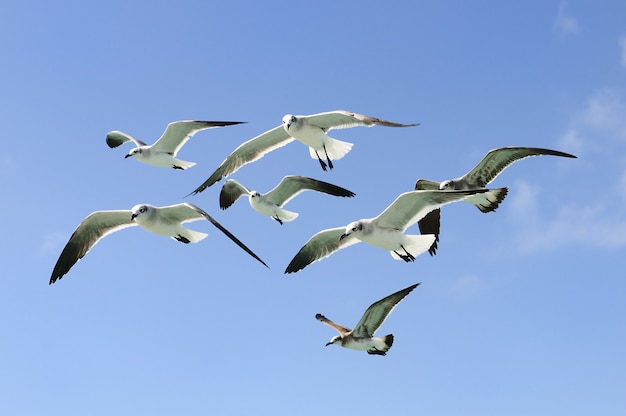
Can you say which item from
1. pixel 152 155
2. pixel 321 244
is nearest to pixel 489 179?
pixel 321 244

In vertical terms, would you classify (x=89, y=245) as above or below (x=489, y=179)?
below

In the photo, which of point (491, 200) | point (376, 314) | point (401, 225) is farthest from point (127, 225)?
point (491, 200)

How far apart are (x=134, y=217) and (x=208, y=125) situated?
11.8ft

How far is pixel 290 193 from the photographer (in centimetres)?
1842

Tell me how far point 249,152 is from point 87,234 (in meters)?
4.08

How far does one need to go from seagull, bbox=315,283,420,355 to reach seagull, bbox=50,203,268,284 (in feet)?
10.6

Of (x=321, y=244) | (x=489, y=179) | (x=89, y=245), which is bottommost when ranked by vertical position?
(x=89, y=245)

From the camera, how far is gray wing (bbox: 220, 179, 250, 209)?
19.2m

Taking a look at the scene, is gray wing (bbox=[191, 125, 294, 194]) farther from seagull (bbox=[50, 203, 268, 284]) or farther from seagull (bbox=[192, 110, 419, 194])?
seagull (bbox=[50, 203, 268, 284])

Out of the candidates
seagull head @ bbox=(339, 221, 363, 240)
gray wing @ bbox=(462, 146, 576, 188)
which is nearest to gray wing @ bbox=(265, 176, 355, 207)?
gray wing @ bbox=(462, 146, 576, 188)

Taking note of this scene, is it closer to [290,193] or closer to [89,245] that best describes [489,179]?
[290,193]

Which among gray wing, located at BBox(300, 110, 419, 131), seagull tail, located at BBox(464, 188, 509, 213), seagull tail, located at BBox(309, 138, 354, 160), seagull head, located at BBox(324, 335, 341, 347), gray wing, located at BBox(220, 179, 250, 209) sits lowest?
seagull head, located at BBox(324, 335, 341, 347)

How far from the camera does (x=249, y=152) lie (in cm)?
1748

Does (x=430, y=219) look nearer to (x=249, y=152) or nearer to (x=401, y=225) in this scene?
(x=401, y=225)
